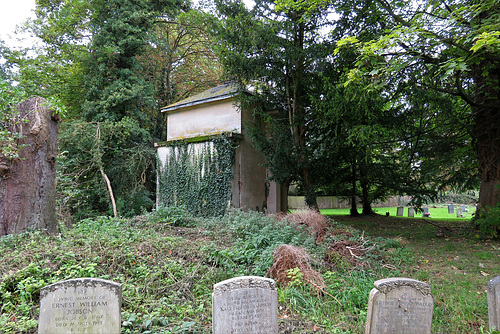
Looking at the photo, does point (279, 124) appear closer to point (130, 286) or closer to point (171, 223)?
point (171, 223)

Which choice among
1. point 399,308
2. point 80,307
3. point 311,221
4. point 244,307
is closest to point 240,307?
point 244,307

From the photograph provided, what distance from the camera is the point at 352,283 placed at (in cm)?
533

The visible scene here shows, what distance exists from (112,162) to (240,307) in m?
15.2

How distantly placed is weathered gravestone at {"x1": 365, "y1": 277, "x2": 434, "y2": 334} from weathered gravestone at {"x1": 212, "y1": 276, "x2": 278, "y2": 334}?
1271 mm

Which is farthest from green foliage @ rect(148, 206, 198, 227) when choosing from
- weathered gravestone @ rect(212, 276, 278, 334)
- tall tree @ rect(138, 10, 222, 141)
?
tall tree @ rect(138, 10, 222, 141)

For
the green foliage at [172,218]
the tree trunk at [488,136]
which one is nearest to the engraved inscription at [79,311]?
the green foliage at [172,218]

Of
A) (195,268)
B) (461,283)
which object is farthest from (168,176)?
(461,283)

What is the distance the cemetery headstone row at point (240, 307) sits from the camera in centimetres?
341

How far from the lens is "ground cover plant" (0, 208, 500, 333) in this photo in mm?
4227

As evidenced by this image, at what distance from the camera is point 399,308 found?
12.2 ft

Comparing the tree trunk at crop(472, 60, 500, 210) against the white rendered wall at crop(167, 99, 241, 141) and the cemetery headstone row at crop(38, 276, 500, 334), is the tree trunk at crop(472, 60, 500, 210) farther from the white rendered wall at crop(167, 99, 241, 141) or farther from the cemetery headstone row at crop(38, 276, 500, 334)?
the white rendered wall at crop(167, 99, 241, 141)

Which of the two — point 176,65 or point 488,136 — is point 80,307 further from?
point 176,65

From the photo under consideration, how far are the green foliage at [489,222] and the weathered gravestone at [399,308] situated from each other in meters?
6.57

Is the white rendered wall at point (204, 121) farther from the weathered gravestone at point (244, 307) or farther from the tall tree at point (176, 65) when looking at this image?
the weathered gravestone at point (244, 307)
